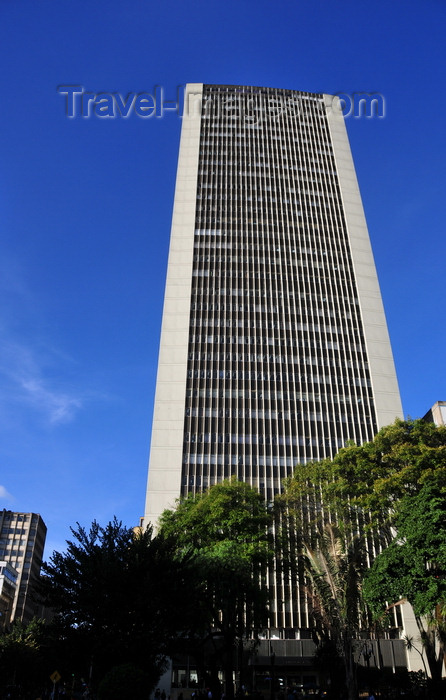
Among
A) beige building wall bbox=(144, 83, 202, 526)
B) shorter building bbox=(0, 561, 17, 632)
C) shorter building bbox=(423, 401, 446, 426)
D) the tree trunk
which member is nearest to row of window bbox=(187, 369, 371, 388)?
beige building wall bbox=(144, 83, 202, 526)

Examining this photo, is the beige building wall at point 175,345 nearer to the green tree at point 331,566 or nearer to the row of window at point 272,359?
the row of window at point 272,359

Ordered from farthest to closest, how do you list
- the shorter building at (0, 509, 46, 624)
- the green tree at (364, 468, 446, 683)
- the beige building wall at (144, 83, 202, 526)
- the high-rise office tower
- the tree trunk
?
the shorter building at (0, 509, 46, 624), the high-rise office tower, the beige building wall at (144, 83, 202, 526), the tree trunk, the green tree at (364, 468, 446, 683)

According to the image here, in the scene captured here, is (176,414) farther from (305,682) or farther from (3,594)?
(3,594)

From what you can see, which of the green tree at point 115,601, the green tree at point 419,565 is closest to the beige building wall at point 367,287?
the green tree at point 419,565

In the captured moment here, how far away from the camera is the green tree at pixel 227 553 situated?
33.3m

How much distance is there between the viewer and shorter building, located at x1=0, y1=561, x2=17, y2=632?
103938 mm

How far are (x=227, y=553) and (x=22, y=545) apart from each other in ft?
384

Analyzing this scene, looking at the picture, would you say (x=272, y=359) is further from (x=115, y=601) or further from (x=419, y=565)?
(x=115, y=601)

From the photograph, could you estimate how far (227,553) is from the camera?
115 feet

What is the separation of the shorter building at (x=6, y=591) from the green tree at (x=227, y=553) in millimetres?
79189

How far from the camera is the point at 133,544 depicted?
27609mm

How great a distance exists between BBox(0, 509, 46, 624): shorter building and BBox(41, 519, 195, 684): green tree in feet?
377

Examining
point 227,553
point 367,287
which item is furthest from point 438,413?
point 227,553

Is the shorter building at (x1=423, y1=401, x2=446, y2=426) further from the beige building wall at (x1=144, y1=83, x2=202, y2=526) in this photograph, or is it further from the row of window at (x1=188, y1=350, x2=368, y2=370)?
the beige building wall at (x1=144, y1=83, x2=202, y2=526)
